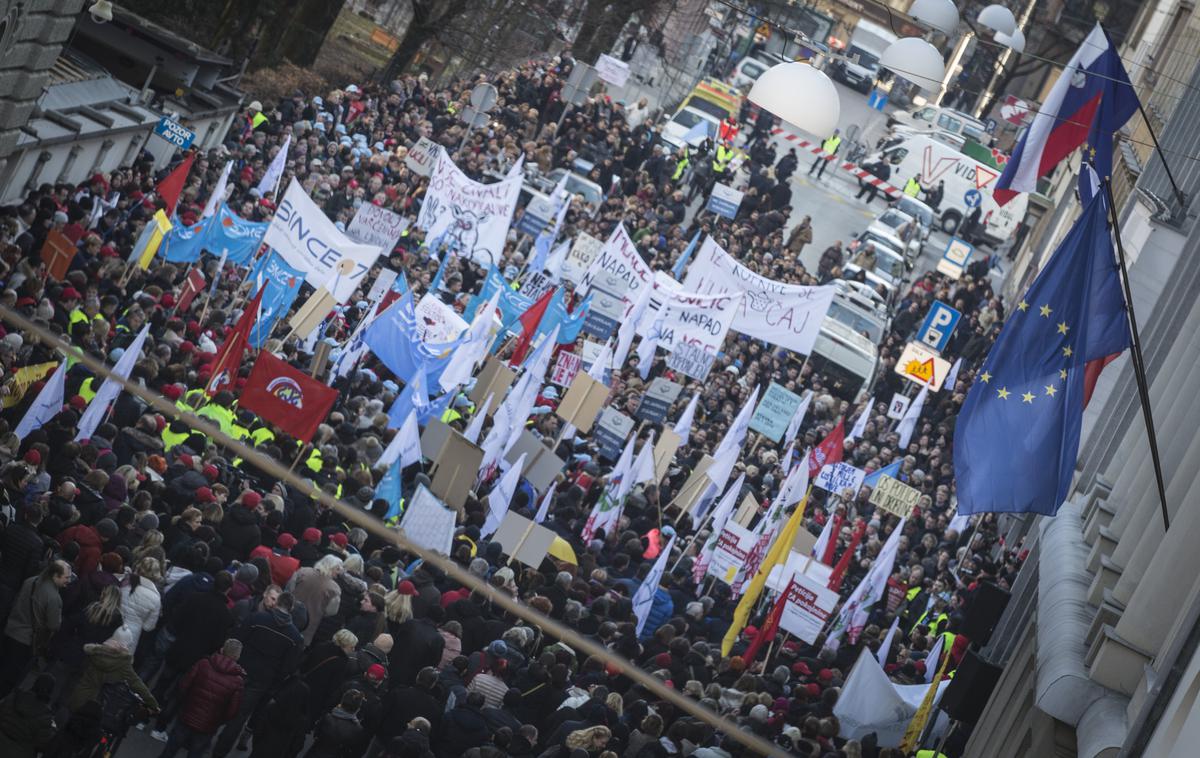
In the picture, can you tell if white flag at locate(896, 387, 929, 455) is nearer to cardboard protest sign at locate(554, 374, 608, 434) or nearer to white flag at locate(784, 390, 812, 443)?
white flag at locate(784, 390, 812, 443)

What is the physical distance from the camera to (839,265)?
126 feet

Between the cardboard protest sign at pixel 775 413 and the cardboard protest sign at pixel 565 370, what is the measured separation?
3.11 m

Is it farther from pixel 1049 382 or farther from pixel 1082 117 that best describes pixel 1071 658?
pixel 1082 117

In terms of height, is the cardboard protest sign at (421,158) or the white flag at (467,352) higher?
the cardboard protest sign at (421,158)

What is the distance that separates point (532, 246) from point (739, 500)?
8092 mm

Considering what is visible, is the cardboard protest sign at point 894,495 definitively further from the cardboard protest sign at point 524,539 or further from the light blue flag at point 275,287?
the cardboard protest sign at point 524,539

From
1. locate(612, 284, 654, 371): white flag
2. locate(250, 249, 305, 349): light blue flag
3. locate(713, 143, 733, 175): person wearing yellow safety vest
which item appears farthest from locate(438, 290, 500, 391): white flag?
locate(713, 143, 733, 175): person wearing yellow safety vest

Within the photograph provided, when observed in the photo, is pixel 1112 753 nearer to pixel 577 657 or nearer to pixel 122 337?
Result: pixel 577 657

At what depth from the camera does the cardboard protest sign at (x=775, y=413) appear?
23250 mm

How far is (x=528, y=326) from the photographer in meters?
21.0

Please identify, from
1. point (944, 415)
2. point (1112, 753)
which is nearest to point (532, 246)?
point (944, 415)

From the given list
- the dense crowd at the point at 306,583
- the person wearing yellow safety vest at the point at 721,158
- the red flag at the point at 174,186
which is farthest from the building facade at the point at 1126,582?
the person wearing yellow safety vest at the point at 721,158

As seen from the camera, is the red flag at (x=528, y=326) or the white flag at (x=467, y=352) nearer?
the white flag at (x=467, y=352)

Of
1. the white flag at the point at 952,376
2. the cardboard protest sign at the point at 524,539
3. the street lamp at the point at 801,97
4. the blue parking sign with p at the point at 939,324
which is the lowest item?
the cardboard protest sign at the point at 524,539
